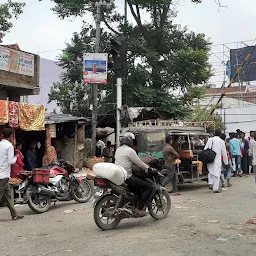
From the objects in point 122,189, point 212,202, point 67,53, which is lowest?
point 212,202

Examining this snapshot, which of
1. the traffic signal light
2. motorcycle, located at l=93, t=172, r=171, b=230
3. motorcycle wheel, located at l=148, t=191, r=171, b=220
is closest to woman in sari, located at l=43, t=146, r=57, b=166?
the traffic signal light

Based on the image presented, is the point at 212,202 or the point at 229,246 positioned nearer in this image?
the point at 229,246

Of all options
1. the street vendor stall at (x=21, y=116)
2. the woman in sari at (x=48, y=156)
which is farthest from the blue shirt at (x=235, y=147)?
the street vendor stall at (x=21, y=116)

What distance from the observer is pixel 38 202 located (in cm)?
927

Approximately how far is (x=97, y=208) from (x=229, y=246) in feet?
7.63

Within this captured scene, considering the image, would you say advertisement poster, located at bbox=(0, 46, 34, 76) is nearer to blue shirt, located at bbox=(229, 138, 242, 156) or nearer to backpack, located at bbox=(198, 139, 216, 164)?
backpack, located at bbox=(198, 139, 216, 164)

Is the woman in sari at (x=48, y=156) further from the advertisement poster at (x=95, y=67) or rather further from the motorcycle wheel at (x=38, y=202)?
the motorcycle wheel at (x=38, y=202)

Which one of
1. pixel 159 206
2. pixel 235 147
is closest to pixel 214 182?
pixel 159 206

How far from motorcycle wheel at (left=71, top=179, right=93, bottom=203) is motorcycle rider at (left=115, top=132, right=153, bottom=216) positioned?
344cm

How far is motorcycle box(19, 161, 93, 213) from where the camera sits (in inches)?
359

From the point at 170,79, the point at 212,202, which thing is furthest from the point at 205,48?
the point at 212,202

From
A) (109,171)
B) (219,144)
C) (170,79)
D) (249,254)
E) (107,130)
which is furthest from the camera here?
→ (107,130)

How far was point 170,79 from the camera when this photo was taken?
21.4 metres

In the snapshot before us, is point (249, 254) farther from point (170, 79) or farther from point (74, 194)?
point (170, 79)
